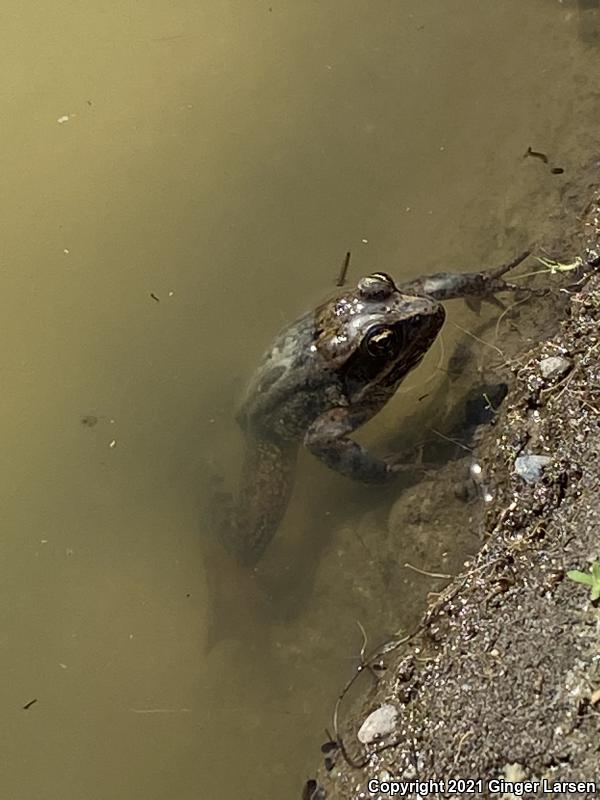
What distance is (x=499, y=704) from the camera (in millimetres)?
3445

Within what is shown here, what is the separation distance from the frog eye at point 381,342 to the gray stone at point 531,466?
1.03m

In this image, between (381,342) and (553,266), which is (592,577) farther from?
(553,266)

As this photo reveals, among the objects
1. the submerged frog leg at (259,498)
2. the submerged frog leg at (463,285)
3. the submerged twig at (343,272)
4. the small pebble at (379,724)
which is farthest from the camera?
the submerged twig at (343,272)

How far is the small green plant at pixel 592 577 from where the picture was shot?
3.34 m

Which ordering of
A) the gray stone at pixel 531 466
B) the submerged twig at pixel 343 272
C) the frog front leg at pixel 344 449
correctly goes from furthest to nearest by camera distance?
the submerged twig at pixel 343 272
the frog front leg at pixel 344 449
the gray stone at pixel 531 466

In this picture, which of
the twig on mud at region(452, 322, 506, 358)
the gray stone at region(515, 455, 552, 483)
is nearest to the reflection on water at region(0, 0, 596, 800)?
the twig on mud at region(452, 322, 506, 358)

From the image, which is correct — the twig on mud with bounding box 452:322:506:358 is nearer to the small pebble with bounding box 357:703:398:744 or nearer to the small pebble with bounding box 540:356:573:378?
the small pebble with bounding box 540:356:573:378

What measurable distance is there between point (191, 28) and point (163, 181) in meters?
1.43

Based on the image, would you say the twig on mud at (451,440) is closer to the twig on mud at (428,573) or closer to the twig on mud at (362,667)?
the twig on mud at (428,573)

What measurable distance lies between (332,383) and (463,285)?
944 mm

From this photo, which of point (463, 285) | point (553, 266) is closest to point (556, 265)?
point (553, 266)

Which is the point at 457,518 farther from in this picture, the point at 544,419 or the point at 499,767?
the point at 499,767

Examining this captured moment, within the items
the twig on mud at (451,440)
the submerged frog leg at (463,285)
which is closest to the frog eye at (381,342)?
the submerged frog leg at (463,285)

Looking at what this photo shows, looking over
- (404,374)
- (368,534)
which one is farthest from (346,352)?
(368,534)
